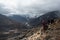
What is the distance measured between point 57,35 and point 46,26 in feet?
46.0

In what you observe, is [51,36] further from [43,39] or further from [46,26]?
[46,26]

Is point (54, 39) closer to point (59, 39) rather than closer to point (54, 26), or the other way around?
point (59, 39)

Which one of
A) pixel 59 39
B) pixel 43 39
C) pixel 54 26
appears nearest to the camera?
pixel 59 39

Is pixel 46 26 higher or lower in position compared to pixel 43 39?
higher

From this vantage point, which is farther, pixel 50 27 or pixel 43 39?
pixel 50 27

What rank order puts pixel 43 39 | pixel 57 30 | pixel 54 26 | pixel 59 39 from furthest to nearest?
1. pixel 54 26
2. pixel 57 30
3. pixel 43 39
4. pixel 59 39

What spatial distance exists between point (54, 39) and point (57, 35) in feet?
13.7

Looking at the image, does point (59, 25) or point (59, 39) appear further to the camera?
point (59, 25)

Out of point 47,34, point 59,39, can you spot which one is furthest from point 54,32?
point 59,39

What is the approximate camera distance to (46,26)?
87.9 meters

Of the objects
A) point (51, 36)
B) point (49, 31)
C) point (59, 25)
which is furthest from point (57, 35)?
point (59, 25)

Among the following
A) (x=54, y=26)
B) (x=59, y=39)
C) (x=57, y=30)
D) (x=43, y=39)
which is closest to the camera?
(x=59, y=39)

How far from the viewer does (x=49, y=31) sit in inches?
3221

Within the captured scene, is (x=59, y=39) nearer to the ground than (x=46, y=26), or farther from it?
nearer to the ground
